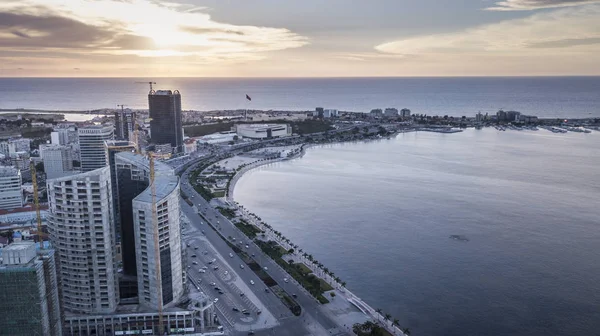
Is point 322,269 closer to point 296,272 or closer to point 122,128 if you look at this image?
point 296,272

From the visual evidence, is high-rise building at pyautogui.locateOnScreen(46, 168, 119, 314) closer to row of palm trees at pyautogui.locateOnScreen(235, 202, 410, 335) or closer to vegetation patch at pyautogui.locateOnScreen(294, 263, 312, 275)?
vegetation patch at pyautogui.locateOnScreen(294, 263, 312, 275)

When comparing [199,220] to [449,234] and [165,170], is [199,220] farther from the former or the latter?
[449,234]

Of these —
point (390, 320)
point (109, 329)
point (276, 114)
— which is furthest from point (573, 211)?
point (276, 114)

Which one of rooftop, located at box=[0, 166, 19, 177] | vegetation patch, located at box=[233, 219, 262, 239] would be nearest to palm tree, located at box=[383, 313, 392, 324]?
vegetation patch, located at box=[233, 219, 262, 239]

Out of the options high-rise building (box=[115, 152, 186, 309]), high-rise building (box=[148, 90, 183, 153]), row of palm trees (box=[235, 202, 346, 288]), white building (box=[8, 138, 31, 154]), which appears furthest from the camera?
high-rise building (box=[148, 90, 183, 153])

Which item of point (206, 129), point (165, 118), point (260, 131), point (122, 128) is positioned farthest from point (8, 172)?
point (206, 129)

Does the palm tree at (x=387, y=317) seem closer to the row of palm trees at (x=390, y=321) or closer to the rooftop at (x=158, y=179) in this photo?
the row of palm trees at (x=390, y=321)
